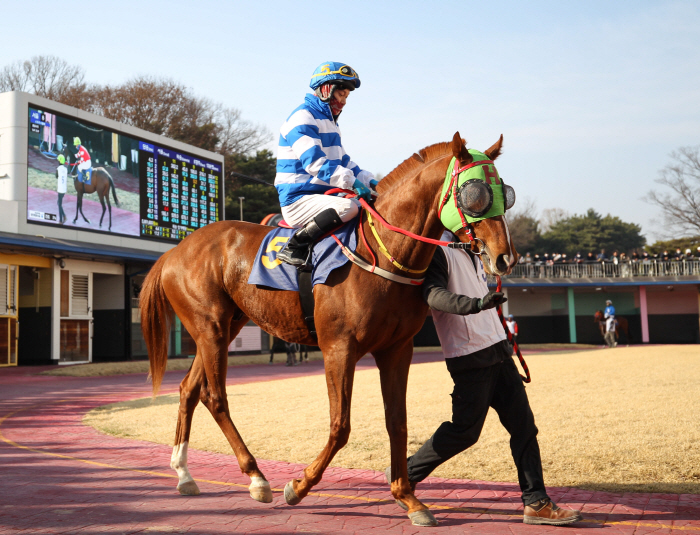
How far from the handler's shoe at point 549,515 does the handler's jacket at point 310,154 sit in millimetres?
2072

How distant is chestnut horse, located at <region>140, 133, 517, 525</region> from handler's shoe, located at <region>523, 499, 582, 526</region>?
0.55m

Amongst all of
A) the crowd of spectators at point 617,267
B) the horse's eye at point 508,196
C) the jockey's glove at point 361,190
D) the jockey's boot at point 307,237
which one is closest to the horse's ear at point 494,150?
the horse's eye at point 508,196

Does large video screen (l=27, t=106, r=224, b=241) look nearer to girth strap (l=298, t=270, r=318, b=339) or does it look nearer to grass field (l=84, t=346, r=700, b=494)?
grass field (l=84, t=346, r=700, b=494)

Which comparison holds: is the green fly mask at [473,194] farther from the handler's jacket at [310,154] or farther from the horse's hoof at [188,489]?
the horse's hoof at [188,489]

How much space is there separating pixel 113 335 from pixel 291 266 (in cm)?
1936

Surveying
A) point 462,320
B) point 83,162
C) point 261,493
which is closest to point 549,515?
point 462,320

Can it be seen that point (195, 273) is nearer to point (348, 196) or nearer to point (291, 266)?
point (291, 266)

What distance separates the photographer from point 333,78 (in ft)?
12.9

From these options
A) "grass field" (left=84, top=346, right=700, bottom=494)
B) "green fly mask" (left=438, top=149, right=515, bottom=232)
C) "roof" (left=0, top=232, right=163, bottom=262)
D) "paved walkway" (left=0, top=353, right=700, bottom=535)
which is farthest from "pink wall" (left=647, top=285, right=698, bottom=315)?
"green fly mask" (left=438, top=149, right=515, bottom=232)

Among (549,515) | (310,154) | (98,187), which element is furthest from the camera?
(98,187)

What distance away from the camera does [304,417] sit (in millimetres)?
7773

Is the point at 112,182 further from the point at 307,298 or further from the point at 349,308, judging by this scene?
the point at 349,308

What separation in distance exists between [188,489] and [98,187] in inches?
671

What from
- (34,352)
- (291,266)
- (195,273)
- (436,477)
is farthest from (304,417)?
(34,352)
